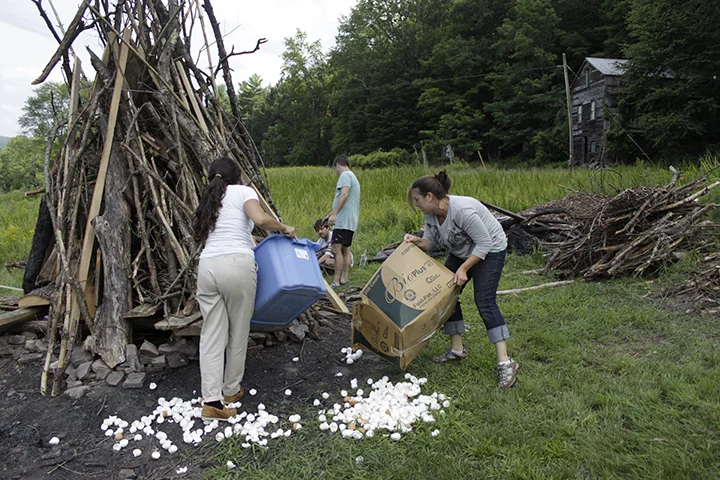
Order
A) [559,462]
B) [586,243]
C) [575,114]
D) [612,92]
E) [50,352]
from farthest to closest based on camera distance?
[575,114] → [612,92] → [586,243] → [50,352] → [559,462]

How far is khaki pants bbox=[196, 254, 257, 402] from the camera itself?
2.91 metres

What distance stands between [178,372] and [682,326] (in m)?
4.26

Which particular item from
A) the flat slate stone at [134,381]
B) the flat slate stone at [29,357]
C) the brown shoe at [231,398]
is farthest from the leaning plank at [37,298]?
the brown shoe at [231,398]

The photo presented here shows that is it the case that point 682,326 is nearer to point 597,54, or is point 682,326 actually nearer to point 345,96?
point 597,54

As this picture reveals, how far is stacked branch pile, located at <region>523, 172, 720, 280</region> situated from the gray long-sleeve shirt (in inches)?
117

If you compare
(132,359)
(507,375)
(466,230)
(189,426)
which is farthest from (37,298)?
(507,375)

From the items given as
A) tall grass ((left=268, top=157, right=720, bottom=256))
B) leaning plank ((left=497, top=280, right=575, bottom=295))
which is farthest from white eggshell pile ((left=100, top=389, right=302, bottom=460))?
tall grass ((left=268, top=157, right=720, bottom=256))

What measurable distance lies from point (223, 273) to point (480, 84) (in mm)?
36016

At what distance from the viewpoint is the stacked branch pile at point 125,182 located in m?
3.89

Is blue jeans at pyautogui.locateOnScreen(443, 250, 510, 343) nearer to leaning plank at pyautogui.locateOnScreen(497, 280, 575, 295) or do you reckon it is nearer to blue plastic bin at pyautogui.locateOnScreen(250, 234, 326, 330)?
blue plastic bin at pyautogui.locateOnScreen(250, 234, 326, 330)

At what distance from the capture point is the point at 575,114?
28.8 meters

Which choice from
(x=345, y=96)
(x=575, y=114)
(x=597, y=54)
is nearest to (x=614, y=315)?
(x=575, y=114)

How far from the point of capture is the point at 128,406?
3.34m

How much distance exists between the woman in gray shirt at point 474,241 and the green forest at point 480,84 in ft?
12.1
